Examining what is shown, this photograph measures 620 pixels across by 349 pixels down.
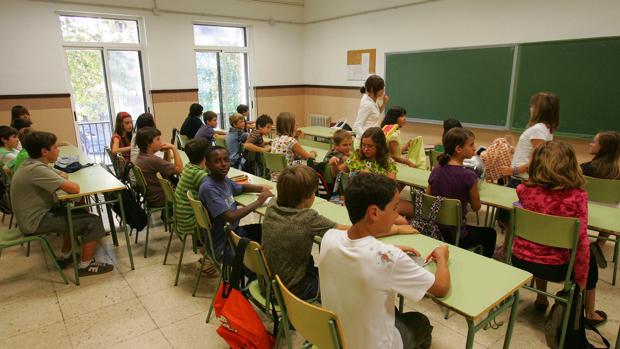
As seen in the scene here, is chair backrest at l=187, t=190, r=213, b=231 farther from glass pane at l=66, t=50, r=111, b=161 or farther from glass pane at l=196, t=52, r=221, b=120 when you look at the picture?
glass pane at l=196, t=52, r=221, b=120

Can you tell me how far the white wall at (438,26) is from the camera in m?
4.87

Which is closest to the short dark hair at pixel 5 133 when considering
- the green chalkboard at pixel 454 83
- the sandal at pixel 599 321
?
the sandal at pixel 599 321

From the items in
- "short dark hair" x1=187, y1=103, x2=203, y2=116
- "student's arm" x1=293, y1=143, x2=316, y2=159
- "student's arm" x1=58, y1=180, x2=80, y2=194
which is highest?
"short dark hair" x1=187, y1=103, x2=203, y2=116

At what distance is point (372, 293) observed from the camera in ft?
4.35

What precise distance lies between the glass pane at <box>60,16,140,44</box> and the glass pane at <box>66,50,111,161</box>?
0.81 feet

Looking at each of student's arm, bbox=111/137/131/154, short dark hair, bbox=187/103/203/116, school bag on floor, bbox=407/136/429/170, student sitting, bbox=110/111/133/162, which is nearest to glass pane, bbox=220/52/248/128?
short dark hair, bbox=187/103/203/116

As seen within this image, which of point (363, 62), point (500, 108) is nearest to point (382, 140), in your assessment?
point (500, 108)

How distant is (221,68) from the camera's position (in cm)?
833

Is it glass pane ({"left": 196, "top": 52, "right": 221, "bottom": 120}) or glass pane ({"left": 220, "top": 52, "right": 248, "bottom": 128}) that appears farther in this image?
glass pane ({"left": 220, "top": 52, "right": 248, "bottom": 128})

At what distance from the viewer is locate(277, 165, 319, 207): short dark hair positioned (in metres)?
1.90

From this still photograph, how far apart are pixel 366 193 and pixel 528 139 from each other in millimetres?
2521

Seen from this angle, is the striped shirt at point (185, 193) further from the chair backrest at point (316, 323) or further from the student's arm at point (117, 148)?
the student's arm at point (117, 148)

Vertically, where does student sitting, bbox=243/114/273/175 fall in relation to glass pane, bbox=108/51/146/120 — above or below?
below

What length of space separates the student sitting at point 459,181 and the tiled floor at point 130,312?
0.54m
